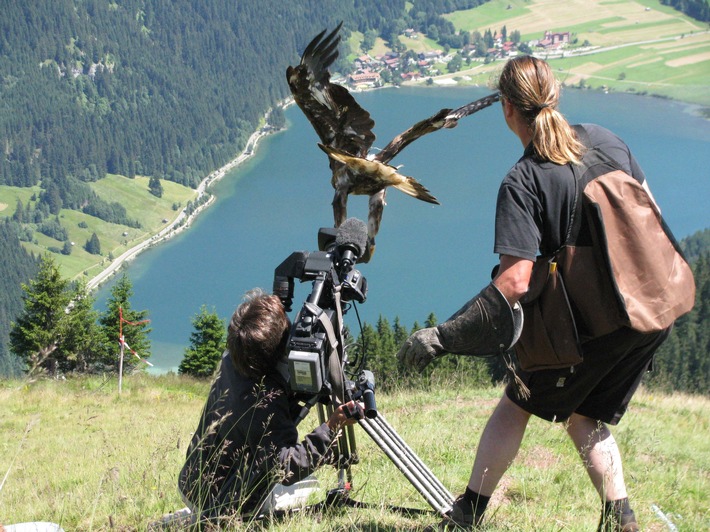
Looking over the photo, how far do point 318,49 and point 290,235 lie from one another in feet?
255

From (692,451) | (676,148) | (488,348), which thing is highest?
(488,348)

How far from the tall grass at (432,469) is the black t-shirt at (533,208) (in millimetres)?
933

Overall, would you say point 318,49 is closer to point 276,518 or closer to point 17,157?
point 276,518

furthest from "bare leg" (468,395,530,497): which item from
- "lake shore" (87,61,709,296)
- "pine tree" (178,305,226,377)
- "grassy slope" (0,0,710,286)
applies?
"grassy slope" (0,0,710,286)

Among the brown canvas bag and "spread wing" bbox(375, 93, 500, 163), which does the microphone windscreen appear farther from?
"spread wing" bbox(375, 93, 500, 163)

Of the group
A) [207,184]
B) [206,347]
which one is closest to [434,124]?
[206,347]

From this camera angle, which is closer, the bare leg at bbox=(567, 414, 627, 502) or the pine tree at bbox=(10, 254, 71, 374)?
the bare leg at bbox=(567, 414, 627, 502)

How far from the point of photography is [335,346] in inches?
87.1

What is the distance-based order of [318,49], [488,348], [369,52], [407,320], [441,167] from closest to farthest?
[488,348]
[318,49]
[407,320]
[441,167]
[369,52]

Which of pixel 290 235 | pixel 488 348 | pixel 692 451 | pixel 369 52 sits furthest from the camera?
pixel 369 52

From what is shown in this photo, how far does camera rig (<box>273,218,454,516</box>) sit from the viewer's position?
2074 millimetres

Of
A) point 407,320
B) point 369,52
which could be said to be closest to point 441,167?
point 407,320

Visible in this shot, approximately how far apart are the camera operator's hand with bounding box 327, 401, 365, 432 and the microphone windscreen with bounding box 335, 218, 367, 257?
504mm

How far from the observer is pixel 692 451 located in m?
3.83
